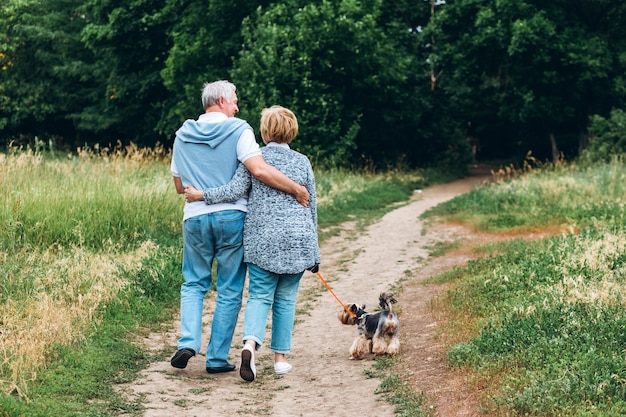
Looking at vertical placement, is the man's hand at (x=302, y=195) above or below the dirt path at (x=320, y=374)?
above

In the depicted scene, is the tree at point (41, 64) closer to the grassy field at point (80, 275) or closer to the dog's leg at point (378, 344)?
the grassy field at point (80, 275)

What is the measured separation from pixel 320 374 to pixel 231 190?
5.88ft

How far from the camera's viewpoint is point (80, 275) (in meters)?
7.98

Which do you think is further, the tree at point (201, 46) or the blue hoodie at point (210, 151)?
the tree at point (201, 46)

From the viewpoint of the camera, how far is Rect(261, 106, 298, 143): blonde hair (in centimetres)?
624

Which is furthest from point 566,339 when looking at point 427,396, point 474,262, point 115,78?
point 115,78

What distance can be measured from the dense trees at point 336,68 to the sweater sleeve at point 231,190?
1863 centimetres

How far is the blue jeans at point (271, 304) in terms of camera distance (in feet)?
20.7

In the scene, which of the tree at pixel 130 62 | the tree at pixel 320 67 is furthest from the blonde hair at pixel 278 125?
the tree at pixel 130 62

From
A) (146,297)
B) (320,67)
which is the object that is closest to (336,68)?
(320,67)

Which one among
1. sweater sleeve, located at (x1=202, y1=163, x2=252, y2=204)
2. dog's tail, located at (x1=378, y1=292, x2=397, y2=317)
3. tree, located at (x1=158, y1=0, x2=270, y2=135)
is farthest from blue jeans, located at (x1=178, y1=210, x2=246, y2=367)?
tree, located at (x1=158, y1=0, x2=270, y2=135)

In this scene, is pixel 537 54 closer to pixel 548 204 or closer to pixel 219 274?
pixel 548 204

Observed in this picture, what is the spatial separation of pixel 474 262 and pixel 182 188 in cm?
556

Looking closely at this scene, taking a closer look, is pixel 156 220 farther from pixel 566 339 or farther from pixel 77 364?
pixel 566 339
